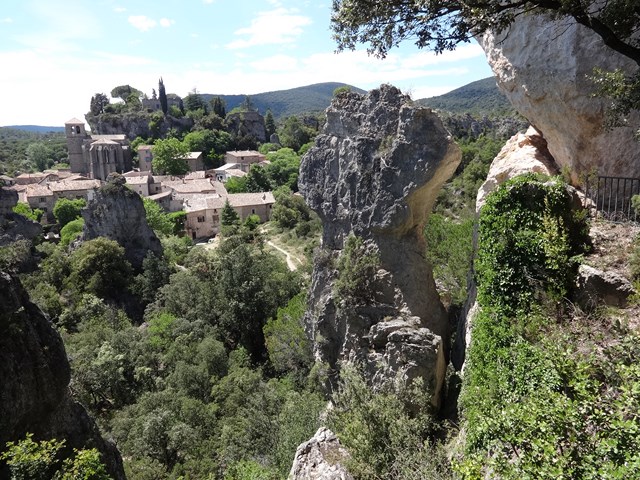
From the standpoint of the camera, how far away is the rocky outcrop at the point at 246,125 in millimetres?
108231

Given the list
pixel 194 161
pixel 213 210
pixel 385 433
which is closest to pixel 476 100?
pixel 194 161

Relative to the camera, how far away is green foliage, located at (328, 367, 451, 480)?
966 centimetres

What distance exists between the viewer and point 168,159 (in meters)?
84.4

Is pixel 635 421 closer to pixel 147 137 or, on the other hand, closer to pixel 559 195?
pixel 559 195

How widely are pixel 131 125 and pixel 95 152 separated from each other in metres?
20.9

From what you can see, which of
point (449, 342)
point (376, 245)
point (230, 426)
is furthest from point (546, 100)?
point (230, 426)

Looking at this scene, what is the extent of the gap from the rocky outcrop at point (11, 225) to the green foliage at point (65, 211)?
12625 mm

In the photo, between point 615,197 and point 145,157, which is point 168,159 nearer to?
point 145,157

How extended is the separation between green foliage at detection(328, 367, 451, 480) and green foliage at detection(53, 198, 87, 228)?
200 feet

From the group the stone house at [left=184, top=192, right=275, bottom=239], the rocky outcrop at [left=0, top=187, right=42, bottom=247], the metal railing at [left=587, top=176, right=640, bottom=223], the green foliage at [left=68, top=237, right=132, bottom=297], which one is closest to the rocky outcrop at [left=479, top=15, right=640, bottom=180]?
the metal railing at [left=587, top=176, right=640, bottom=223]

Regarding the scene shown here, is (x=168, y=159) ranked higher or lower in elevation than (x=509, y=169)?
lower

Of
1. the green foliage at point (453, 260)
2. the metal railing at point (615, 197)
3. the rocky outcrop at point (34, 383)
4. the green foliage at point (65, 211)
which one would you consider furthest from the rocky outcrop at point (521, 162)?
the green foliage at point (65, 211)

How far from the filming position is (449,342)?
55.7ft

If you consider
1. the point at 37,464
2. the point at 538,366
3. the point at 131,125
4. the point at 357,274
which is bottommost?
the point at 37,464
